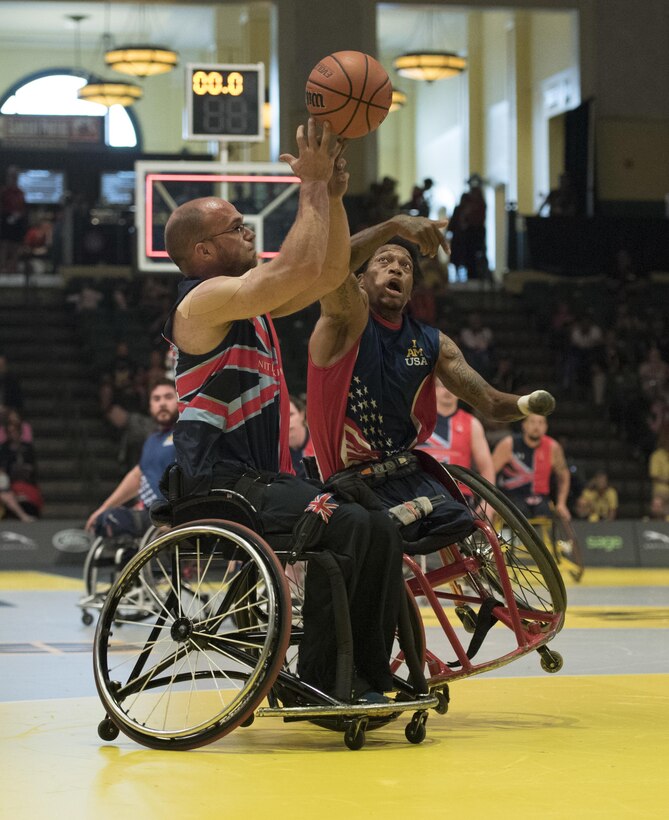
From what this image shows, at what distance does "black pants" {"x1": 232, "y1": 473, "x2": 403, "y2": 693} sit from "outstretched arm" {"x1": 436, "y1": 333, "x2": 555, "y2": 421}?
25.7 inches

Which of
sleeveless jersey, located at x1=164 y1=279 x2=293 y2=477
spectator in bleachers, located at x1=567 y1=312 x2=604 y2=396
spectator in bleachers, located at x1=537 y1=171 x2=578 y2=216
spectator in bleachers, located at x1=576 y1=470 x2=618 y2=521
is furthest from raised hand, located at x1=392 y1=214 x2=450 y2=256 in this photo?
spectator in bleachers, located at x1=537 y1=171 x2=578 y2=216

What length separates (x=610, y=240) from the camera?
971 inches

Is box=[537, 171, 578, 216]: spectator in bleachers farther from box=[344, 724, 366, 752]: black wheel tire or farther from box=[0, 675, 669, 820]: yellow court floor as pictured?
box=[344, 724, 366, 752]: black wheel tire

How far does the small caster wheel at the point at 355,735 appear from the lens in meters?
4.89

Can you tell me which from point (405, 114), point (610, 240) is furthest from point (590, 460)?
point (405, 114)

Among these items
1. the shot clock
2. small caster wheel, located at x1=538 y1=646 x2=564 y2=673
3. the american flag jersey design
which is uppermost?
the shot clock

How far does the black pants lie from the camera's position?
4973mm

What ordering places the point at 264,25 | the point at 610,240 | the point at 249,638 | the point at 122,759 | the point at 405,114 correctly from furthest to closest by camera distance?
the point at 405,114, the point at 264,25, the point at 610,240, the point at 249,638, the point at 122,759

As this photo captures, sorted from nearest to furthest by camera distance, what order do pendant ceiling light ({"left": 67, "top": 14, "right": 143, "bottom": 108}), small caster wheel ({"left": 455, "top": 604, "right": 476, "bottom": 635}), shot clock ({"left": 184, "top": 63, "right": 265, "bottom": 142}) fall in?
small caster wheel ({"left": 455, "top": 604, "right": 476, "bottom": 635}) < shot clock ({"left": 184, "top": 63, "right": 265, "bottom": 142}) < pendant ceiling light ({"left": 67, "top": 14, "right": 143, "bottom": 108})

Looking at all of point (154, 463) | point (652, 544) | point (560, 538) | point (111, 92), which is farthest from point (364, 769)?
point (111, 92)

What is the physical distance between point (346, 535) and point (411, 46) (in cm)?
2925

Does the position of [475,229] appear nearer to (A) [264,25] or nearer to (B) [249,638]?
(A) [264,25]

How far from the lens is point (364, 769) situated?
15.0ft

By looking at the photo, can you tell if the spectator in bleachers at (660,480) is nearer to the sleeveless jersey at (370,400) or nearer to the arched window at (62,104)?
the sleeveless jersey at (370,400)
